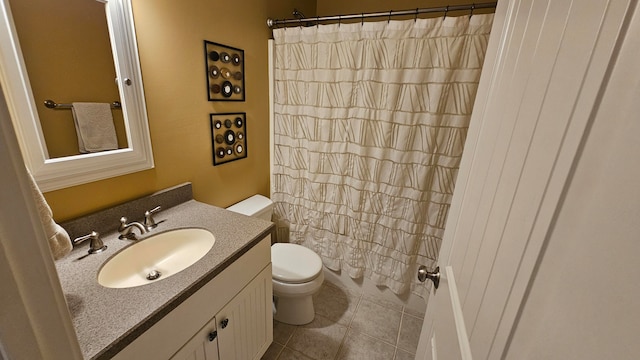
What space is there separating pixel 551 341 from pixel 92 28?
1539 mm

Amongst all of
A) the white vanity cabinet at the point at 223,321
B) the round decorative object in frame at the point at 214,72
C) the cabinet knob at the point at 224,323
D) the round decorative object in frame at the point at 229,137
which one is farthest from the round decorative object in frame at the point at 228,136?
the cabinet knob at the point at 224,323

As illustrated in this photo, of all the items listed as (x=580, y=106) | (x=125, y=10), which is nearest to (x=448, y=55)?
(x=580, y=106)

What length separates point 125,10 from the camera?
41.0 inches

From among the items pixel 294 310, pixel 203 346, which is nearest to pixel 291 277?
pixel 294 310

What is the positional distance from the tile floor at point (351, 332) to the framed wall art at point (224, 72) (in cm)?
155

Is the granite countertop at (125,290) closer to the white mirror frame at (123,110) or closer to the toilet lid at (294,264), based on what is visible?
the white mirror frame at (123,110)

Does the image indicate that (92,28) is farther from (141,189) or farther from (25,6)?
(141,189)

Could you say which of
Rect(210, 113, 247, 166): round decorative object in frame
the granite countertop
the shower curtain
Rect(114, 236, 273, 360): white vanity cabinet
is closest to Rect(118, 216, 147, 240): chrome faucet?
the granite countertop

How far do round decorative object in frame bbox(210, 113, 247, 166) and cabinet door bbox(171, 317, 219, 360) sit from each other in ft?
3.16

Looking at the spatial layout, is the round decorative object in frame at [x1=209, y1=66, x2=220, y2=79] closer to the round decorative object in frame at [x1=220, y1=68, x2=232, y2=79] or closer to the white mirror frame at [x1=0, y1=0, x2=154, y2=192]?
the round decorative object in frame at [x1=220, y1=68, x2=232, y2=79]

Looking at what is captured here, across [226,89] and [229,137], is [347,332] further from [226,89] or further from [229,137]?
[226,89]

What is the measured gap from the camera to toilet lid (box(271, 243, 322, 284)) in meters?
Answer: 1.58

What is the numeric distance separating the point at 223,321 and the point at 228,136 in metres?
1.08

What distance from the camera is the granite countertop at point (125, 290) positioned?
65 centimetres
